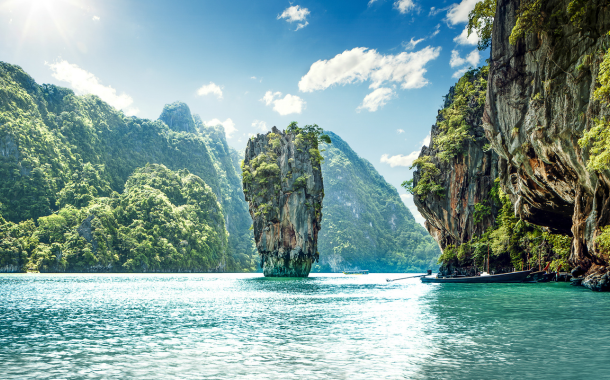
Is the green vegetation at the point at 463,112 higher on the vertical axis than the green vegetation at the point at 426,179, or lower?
higher

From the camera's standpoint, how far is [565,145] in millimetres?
18953

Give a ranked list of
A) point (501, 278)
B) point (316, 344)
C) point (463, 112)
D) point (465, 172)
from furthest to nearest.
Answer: point (465, 172)
point (463, 112)
point (501, 278)
point (316, 344)

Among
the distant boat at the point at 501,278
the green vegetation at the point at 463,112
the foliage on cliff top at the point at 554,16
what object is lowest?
the distant boat at the point at 501,278

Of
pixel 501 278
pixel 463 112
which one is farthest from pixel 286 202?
pixel 501 278

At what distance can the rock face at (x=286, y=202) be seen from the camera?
200 ft

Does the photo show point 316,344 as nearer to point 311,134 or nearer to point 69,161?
point 311,134

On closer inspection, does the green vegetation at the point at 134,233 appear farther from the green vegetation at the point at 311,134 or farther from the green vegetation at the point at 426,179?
the green vegetation at the point at 426,179

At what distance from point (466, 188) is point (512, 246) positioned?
891 cm

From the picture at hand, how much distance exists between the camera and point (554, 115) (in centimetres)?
1961

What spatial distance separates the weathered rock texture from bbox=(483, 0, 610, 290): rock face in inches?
626

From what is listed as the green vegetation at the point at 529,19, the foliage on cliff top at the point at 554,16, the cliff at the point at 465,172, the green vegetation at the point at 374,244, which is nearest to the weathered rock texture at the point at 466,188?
the cliff at the point at 465,172

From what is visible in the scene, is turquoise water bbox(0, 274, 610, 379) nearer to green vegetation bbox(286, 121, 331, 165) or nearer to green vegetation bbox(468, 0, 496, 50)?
green vegetation bbox(468, 0, 496, 50)

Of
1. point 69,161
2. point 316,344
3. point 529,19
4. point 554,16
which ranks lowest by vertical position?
point 316,344

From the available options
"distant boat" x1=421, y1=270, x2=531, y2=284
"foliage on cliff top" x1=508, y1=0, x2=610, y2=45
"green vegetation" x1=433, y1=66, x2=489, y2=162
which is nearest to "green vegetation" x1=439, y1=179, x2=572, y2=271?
"distant boat" x1=421, y1=270, x2=531, y2=284
